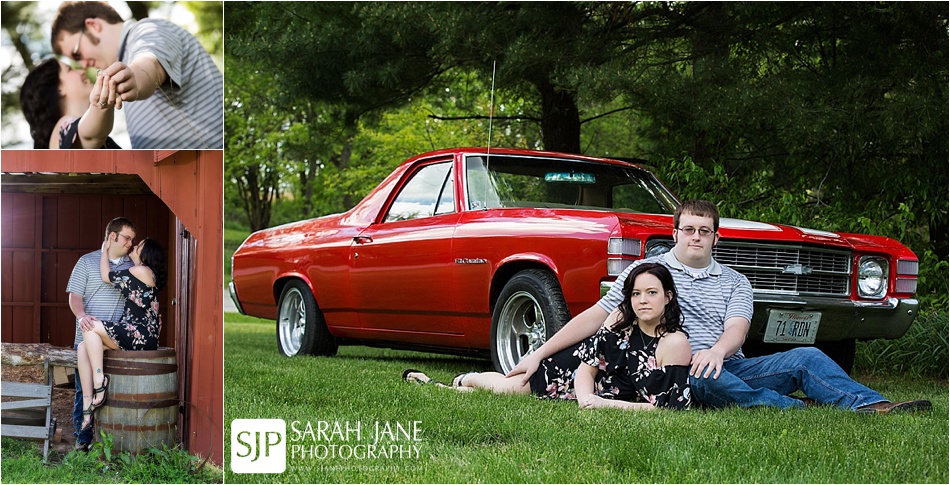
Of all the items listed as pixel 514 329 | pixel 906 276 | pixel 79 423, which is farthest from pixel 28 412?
pixel 906 276

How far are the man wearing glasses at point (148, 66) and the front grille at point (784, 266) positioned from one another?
3.06 m

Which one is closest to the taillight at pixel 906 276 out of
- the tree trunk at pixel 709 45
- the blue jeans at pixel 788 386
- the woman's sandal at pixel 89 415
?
the blue jeans at pixel 788 386

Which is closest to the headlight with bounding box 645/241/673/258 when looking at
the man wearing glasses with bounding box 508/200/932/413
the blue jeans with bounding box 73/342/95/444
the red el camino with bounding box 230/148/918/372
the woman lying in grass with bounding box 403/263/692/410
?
the red el camino with bounding box 230/148/918/372

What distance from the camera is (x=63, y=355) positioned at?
476 cm

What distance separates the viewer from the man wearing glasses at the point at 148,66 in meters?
4.06

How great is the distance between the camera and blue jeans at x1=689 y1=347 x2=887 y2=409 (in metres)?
5.30

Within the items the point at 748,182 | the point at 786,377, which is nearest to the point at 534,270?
the point at 786,377

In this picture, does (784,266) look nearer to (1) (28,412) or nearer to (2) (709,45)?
(1) (28,412)

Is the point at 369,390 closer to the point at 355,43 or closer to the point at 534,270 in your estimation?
the point at 534,270

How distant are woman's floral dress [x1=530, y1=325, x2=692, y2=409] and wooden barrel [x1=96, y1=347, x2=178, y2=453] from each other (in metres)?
2.06

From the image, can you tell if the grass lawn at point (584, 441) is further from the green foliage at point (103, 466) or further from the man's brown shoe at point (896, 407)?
the green foliage at point (103, 466)

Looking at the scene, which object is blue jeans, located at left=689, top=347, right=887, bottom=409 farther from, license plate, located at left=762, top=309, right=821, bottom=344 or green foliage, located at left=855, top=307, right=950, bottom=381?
green foliage, located at left=855, top=307, right=950, bottom=381

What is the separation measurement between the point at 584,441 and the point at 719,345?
4.25ft

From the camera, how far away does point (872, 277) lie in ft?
21.3
